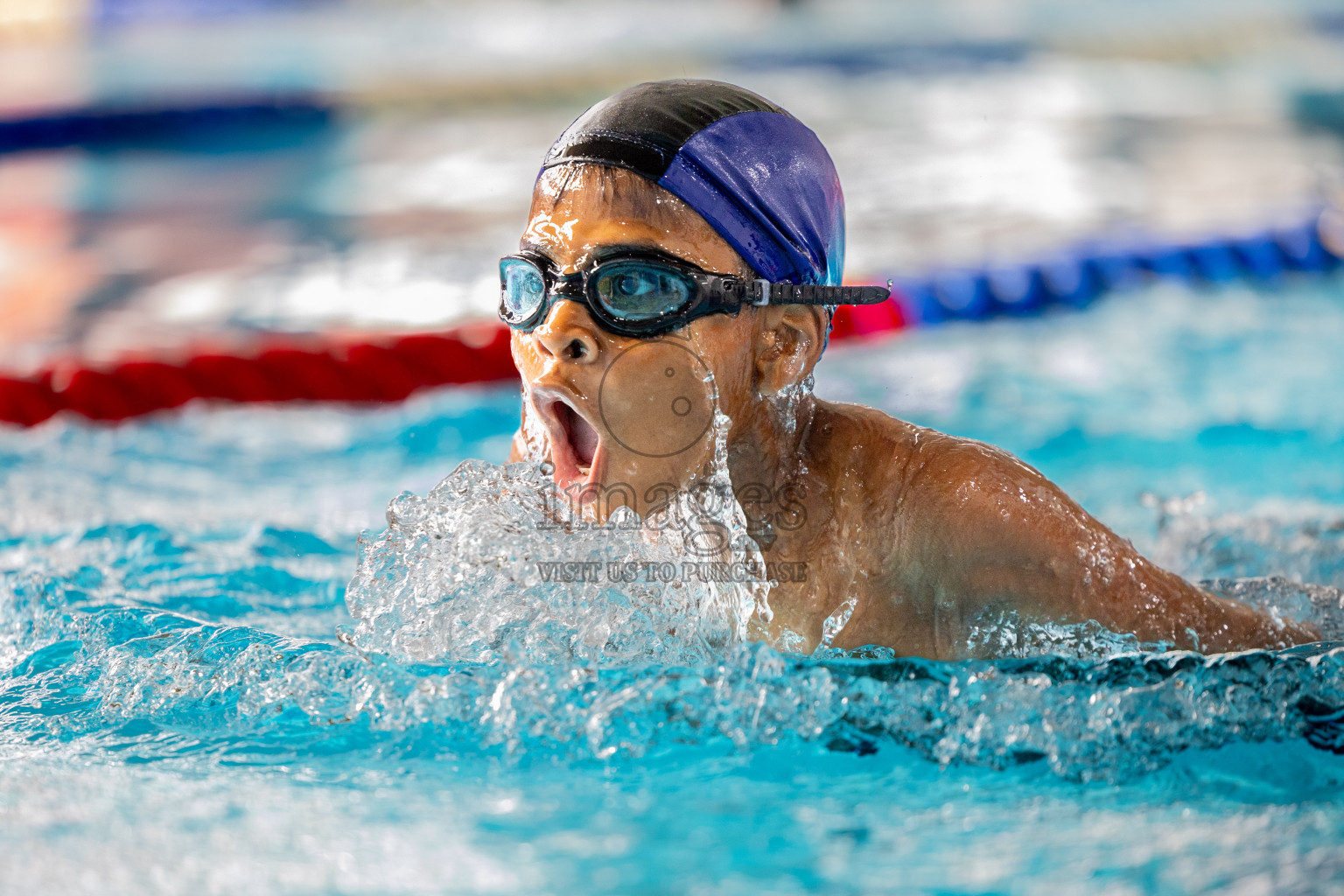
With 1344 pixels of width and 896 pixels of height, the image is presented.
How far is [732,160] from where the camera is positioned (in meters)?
2.00

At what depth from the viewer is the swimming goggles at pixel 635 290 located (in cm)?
195

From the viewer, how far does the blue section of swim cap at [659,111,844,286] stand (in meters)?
1.98

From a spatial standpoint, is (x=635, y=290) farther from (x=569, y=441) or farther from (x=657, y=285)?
(x=569, y=441)

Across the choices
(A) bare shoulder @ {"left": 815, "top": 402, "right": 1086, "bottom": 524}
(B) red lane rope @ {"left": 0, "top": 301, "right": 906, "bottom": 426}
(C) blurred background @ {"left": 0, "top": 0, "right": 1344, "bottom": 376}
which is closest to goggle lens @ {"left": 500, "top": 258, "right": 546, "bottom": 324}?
(A) bare shoulder @ {"left": 815, "top": 402, "right": 1086, "bottom": 524}

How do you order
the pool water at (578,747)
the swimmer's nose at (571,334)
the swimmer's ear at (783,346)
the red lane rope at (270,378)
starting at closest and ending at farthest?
the pool water at (578,747)
the swimmer's nose at (571,334)
the swimmer's ear at (783,346)
the red lane rope at (270,378)

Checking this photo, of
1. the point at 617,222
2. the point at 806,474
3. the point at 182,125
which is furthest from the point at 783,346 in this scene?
the point at 182,125

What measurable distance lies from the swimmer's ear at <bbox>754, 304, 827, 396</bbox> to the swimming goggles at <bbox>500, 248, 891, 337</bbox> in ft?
0.21

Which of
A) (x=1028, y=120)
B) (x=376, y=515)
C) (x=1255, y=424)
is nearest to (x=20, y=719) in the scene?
(x=376, y=515)

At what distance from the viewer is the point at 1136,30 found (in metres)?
14.7

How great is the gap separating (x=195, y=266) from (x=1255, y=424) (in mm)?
5256

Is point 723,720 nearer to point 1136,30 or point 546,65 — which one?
point 546,65

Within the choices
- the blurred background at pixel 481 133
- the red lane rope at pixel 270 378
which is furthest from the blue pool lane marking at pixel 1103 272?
the red lane rope at pixel 270 378

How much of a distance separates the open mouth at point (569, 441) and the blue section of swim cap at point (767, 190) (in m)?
0.35

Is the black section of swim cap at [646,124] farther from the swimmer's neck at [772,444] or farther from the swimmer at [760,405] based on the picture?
the swimmer's neck at [772,444]
